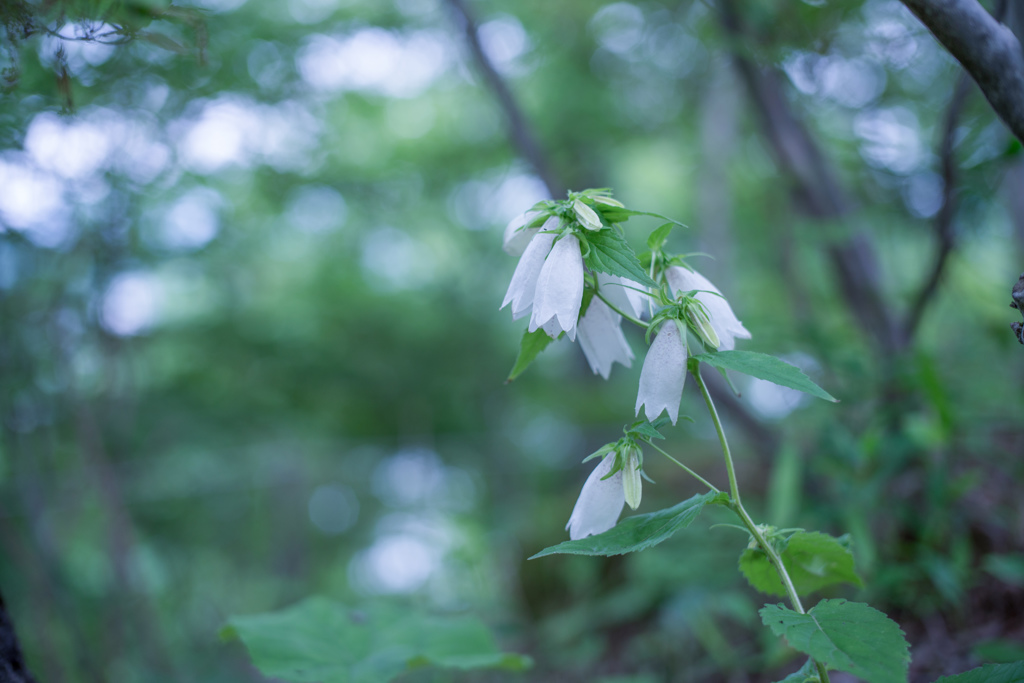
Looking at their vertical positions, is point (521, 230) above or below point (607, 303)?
above

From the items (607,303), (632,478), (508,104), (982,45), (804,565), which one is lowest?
(804,565)

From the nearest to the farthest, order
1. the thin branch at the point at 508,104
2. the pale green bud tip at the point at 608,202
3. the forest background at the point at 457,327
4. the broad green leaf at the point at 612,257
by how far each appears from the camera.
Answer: the broad green leaf at the point at 612,257, the pale green bud tip at the point at 608,202, the forest background at the point at 457,327, the thin branch at the point at 508,104

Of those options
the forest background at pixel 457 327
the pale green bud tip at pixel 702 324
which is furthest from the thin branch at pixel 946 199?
the pale green bud tip at pixel 702 324

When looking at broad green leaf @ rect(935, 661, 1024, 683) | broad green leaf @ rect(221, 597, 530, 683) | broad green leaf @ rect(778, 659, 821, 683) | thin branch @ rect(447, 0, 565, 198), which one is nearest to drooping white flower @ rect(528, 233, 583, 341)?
broad green leaf @ rect(778, 659, 821, 683)

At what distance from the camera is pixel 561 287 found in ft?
2.83

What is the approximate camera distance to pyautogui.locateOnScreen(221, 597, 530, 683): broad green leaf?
135cm

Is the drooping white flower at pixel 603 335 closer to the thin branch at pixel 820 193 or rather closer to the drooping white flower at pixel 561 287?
the drooping white flower at pixel 561 287

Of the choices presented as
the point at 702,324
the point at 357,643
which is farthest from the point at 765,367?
the point at 357,643

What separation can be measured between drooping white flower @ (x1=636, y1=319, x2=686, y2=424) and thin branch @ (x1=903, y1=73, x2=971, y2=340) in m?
1.26

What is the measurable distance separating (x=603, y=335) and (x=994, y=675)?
30.2 inches

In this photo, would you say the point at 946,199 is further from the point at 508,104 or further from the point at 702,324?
the point at 508,104

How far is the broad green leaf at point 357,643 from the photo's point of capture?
53.3 inches

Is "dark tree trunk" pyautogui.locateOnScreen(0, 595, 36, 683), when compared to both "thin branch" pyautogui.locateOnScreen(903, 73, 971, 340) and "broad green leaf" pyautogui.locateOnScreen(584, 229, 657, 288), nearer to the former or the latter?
"broad green leaf" pyautogui.locateOnScreen(584, 229, 657, 288)

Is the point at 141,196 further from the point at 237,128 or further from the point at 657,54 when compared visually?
the point at 657,54
